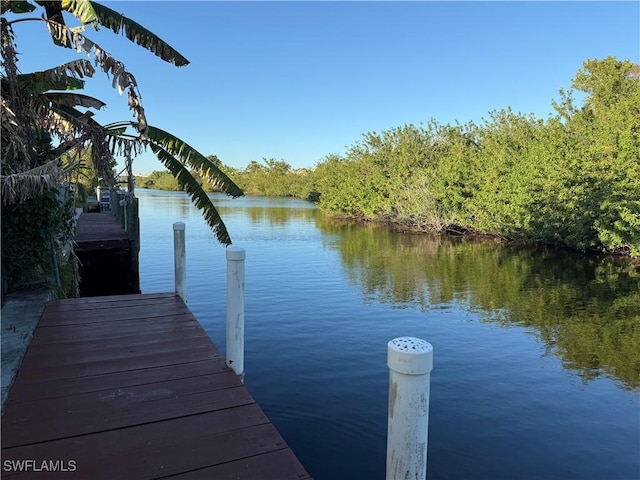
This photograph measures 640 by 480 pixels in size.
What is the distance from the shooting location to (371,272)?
58.1 feet

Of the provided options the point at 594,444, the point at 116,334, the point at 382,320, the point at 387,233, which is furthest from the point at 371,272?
the point at 387,233

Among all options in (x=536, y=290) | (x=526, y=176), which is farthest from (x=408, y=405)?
(x=526, y=176)

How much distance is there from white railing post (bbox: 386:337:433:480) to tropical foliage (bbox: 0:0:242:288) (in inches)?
191

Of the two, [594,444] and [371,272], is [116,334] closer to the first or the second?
[594,444]

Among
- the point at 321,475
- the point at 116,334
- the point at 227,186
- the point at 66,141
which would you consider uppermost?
the point at 66,141

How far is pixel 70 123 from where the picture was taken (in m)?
8.12

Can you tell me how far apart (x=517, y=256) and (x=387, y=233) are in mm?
12167

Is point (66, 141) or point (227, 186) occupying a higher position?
point (66, 141)

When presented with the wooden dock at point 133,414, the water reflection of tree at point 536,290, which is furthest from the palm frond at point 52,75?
the water reflection of tree at point 536,290

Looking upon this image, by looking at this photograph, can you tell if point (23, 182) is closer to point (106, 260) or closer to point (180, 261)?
point (180, 261)

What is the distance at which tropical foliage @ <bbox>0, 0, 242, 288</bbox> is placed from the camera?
5.90 m

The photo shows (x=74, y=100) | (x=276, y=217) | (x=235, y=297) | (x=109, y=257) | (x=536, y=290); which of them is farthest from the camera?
(x=276, y=217)

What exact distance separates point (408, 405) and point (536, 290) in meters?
14.6

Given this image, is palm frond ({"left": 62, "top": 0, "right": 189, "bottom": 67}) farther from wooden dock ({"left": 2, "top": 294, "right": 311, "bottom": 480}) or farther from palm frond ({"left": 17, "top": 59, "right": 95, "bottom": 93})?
wooden dock ({"left": 2, "top": 294, "right": 311, "bottom": 480})
